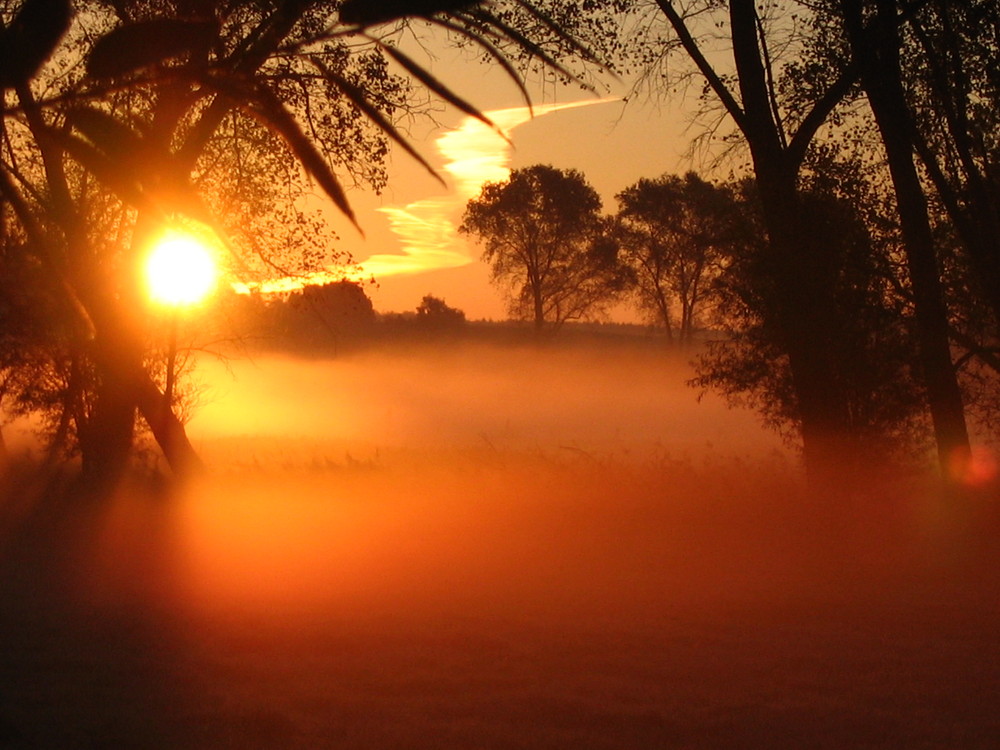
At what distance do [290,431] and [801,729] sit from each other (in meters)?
34.1

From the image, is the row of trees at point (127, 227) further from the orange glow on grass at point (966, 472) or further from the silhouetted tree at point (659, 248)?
the silhouetted tree at point (659, 248)

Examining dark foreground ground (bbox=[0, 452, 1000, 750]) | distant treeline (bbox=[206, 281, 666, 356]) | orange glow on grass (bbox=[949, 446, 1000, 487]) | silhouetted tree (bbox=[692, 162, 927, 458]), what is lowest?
dark foreground ground (bbox=[0, 452, 1000, 750])

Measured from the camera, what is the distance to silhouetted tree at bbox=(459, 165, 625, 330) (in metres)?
57.9

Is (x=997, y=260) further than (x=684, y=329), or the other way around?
(x=684, y=329)

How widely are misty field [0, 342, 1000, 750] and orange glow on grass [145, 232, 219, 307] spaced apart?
2.81 m

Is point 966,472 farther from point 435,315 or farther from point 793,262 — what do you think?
point 435,315

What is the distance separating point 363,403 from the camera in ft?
170

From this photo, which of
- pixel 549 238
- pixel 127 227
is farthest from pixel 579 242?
pixel 127 227

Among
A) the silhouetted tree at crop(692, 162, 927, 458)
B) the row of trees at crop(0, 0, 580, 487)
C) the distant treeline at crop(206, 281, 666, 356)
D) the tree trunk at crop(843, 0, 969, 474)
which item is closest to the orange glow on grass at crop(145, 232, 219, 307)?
the row of trees at crop(0, 0, 580, 487)

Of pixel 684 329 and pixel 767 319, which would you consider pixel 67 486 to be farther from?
pixel 684 329

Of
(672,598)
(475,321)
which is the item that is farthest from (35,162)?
(475,321)

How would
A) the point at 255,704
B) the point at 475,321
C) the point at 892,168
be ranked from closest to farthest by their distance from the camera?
the point at 255,704
the point at 892,168
the point at 475,321

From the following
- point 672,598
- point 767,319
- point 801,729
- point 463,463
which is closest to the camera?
point 801,729

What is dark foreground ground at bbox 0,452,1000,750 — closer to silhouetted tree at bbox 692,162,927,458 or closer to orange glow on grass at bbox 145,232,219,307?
silhouetted tree at bbox 692,162,927,458
